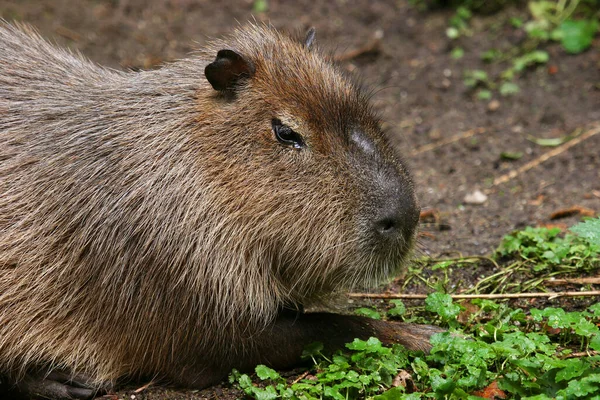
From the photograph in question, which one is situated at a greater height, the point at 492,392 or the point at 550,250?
the point at 550,250

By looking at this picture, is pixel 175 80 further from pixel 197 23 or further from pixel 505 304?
pixel 197 23

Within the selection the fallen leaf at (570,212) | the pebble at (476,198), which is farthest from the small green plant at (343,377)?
the pebble at (476,198)

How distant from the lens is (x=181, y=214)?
12.9 feet

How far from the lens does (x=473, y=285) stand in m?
4.97

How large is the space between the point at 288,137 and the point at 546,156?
152 inches

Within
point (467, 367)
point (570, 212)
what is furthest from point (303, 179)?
point (570, 212)

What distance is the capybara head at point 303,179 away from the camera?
3.90 meters

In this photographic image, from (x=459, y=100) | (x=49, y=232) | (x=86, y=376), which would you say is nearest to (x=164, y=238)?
(x=49, y=232)

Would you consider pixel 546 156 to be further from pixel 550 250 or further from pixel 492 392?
pixel 492 392

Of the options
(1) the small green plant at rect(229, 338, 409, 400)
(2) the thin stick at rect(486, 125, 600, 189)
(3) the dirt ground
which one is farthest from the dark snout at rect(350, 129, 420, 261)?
(2) the thin stick at rect(486, 125, 600, 189)

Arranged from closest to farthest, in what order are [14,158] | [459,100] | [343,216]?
[343,216] → [14,158] → [459,100]

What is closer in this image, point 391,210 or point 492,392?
point 492,392

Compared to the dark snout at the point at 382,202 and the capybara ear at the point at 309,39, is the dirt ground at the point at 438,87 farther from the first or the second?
the dark snout at the point at 382,202

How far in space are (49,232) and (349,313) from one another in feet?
5.75
